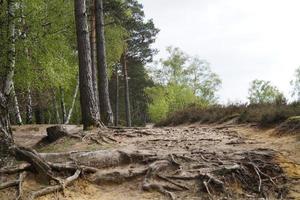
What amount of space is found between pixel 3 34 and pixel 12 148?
20.4 ft

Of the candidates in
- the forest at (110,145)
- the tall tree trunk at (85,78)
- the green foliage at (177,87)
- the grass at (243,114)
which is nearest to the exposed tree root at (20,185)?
the forest at (110,145)

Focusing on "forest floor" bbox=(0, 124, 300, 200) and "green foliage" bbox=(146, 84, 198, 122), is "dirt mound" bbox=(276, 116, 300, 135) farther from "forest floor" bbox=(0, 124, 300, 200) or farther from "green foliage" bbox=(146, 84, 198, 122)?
"green foliage" bbox=(146, 84, 198, 122)

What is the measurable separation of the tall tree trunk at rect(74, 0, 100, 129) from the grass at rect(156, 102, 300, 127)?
5.09 meters

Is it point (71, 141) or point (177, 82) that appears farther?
point (177, 82)

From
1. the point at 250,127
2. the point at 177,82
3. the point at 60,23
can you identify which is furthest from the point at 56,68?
the point at 177,82

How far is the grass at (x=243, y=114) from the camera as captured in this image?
12648 millimetres

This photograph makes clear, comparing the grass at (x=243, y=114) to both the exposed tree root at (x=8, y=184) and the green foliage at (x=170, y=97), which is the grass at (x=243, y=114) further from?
the green foliage at (x=170, y=97)

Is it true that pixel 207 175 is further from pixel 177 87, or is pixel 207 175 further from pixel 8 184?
pixel 177 87

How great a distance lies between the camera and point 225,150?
934 cm

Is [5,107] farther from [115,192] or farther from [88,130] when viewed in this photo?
[88,130]

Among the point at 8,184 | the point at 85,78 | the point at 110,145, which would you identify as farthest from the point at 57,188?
the point at 85,78

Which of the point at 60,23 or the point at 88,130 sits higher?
the point at 60,23

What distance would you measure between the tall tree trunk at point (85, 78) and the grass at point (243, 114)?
5.09 meters

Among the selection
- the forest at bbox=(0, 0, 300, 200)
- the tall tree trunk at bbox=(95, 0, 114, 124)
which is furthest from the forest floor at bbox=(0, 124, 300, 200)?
the tall tree trunk at bbox=(95, 0, 114, 124)
